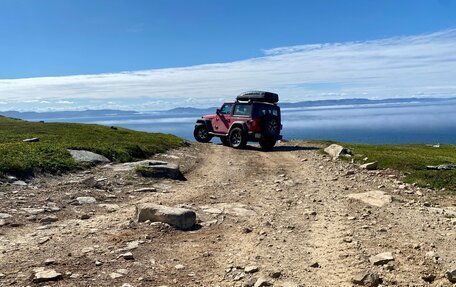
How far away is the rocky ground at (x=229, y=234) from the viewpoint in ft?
22.1

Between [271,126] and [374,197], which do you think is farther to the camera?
[271,126]

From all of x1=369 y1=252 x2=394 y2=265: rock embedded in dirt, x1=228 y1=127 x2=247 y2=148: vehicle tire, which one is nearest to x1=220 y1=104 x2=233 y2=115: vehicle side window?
x1=228 y1=127 x2=247 y2=148: vehicle tire

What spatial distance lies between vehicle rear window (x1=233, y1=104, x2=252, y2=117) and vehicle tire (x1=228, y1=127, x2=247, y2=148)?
1225 millimetres

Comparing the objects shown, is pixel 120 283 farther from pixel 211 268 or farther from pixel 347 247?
pixel 347 247

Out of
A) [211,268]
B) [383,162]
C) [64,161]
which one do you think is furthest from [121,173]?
[383,162]

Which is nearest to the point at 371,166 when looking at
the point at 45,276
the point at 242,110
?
the point at 242,110

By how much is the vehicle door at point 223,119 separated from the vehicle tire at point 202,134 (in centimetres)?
185

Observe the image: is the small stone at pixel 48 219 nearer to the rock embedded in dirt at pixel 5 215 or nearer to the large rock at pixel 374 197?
the rock embedded in dirt at pixel 5 215

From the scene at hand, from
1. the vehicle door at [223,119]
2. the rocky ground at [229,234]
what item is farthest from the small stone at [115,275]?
the vehicle door at [223,119]

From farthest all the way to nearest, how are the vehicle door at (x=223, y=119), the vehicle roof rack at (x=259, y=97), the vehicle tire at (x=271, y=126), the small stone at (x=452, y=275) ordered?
the vehicle door at (x=223, y=119), the vehicle roof rack at (x=259, y=97), the vehicle tire at (x=271, y=126), the small stone at (x=452, y=275)

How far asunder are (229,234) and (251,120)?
2162 centimetres

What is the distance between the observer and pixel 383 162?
19703mm

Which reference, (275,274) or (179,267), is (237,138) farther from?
(275,274)

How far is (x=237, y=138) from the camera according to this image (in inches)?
1232
